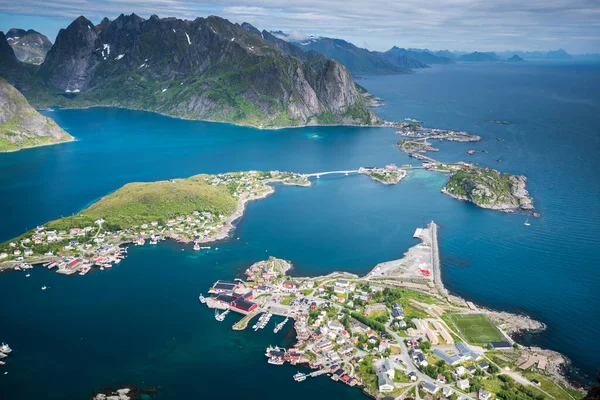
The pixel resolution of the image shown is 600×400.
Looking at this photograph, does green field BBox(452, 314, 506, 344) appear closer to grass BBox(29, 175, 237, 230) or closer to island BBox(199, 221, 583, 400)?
island BBox(199, 221, 583, 400)

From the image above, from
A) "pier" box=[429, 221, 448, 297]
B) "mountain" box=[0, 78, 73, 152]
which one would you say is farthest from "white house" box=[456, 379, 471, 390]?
"mountain" box=[0, 78, 73, 152]

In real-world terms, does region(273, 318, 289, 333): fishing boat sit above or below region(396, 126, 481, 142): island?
below

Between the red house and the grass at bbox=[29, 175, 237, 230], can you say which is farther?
the grass at bbox=[29, 175, 237, 230]

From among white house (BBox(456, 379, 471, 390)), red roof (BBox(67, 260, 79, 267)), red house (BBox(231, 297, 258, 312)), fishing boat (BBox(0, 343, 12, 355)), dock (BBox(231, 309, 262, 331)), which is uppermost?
white house (BBox(456, 379, 471, 390))

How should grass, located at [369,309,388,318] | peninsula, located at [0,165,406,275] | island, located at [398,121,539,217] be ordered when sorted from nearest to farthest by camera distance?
grass, located at [369,309,388,318] → peninsula, located at [0,165,406,275] → island, located at [398,121,539,217]

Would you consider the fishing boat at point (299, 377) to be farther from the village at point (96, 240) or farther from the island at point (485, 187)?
the island at point (485, 187)

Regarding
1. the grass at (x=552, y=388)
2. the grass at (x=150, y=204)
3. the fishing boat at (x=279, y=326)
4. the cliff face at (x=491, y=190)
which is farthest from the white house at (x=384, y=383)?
the cliff face at (x=491, y=190)

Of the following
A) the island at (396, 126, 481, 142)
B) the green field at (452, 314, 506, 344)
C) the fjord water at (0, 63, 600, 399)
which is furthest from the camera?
the island at (396, 126, 481, 142)
